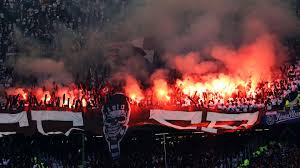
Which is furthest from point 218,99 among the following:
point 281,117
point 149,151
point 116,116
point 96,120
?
point 96,120

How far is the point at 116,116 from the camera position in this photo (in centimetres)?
1093

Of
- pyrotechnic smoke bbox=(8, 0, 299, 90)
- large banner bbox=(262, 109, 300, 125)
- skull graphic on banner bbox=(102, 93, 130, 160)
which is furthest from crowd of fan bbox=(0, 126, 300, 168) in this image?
pyrotechnic smoke bbox=(8, 0, 299, 90)

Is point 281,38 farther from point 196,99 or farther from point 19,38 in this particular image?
point 19,38

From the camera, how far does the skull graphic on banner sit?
1091cm

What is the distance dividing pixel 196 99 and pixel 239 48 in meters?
2.47

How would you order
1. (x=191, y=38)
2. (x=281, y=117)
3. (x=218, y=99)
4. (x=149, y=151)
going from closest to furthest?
(x=281, y=117)
(x=149, y=151)
(x=218, y=99)
(x=191, y=38)

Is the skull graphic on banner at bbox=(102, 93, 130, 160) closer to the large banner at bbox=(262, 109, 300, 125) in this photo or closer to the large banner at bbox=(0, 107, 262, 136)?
the large banner at bbox=(0, 107, 262, 136)

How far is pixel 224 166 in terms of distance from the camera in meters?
12.1

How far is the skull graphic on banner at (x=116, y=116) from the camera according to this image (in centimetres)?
1091

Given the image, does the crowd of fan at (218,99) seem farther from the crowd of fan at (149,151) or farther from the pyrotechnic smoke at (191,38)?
the pyrotechnic smoke at (191,38)

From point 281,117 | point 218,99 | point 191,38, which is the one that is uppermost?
point 191,38

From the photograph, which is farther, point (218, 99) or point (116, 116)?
point (218, 99)

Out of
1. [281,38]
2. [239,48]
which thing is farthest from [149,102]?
[281,38]

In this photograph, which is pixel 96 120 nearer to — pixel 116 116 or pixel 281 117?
pixel 116 116
